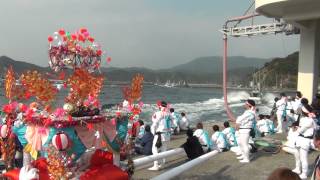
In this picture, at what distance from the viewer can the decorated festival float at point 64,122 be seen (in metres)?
6.18

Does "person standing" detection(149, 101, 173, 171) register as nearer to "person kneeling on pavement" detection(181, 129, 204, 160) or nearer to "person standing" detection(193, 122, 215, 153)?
"person kneeling on pavement" detection(181, 129, 204, 160)

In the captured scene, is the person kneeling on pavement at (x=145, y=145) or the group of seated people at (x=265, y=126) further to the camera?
the group of seated people at (x=265, y=126)

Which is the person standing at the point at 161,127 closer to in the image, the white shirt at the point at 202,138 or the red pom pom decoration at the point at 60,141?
the white shirt at the point at 202,138

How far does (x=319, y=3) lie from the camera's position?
1641 cm

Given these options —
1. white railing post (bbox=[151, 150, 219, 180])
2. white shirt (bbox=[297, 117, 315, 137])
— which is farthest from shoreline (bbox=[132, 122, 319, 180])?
white shirt (bbox=[297, 117, 315, 137])

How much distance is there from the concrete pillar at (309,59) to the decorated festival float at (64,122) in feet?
48.1

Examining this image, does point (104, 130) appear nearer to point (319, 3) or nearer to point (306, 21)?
point (319, 3)

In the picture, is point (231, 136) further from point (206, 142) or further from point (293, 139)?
point (293, 139)

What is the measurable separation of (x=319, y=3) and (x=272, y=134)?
584 centimetres

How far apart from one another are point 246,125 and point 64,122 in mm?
6777

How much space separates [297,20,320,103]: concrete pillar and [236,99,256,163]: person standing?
8.89 meters

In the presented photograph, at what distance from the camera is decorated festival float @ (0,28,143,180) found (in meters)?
6.18

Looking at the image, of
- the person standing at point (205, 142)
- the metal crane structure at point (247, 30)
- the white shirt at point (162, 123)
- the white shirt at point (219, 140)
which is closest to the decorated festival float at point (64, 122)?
the white shirt at point (162, 123)

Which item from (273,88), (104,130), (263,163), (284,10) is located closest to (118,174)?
(104,130)
